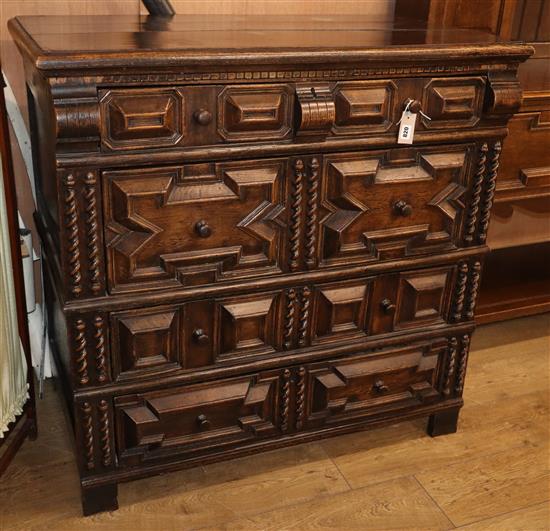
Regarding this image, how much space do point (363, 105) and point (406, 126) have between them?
123 mm

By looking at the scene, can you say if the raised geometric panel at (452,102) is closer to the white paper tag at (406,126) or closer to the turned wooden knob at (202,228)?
the white paper tag at (406,126)

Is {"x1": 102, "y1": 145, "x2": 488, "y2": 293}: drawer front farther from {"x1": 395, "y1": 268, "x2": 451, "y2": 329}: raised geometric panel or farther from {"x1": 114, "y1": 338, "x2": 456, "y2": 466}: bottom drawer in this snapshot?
{"x1": 114, "y1": 338, "x2": 456, "y2": 466}: bottom drawer

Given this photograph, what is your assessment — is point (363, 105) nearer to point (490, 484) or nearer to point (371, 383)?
point (371, 383)

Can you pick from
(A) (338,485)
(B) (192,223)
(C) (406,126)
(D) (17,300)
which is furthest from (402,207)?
(D) (17,300)

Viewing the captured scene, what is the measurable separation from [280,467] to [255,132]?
97 centimetres

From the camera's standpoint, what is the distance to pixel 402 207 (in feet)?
5.97

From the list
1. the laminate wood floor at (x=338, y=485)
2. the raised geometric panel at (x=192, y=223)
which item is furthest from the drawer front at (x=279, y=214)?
the laminate wood floor at (x=338, y=485)

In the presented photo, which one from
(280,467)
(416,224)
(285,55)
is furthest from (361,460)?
(285,55)

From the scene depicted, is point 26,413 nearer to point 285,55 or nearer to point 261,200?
point 261,200

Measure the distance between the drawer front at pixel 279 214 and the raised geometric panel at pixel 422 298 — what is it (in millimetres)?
82

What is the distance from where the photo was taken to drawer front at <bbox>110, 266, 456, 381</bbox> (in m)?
1.71

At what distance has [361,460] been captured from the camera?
213 cm

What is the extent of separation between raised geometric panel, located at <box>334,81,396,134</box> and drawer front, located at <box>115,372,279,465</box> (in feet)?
2.14

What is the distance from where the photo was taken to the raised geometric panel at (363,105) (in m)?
1.65
